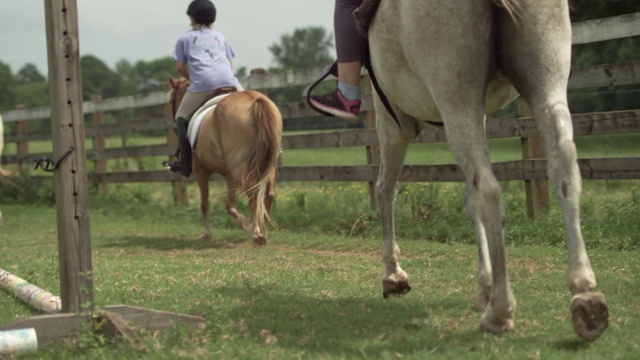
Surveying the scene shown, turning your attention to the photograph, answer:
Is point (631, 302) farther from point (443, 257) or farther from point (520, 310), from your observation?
point (443, 257)

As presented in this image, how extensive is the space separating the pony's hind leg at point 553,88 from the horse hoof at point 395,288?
1.51 meters

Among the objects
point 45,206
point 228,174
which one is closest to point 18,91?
point 45,206

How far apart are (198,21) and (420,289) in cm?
523

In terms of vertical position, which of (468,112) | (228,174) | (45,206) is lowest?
(45,206)

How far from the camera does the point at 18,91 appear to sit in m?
86.8

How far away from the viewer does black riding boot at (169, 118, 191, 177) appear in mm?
9719

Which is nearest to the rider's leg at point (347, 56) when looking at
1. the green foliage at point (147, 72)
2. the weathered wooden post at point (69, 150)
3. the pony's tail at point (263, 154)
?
the weathered wooden post at point (69, 150)

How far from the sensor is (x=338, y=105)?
4.89 metres

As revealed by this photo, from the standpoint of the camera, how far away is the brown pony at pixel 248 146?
8500 millimetres

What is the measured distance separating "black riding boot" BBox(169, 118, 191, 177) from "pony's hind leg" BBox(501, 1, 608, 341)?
6.64 m

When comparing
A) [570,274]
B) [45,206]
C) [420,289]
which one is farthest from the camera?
[45,206]

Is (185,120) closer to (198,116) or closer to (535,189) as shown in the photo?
(198,116)

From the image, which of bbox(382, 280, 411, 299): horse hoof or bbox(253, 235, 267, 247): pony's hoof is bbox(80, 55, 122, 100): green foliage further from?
bbox(382, 280, 411, 299): horse hoof

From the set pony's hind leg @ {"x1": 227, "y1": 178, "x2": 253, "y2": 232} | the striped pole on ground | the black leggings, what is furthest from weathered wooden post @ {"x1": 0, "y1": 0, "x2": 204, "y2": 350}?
pony's hind leg @ {"x1": 227, "y1": 178, "x2": 253, "y2": 232}
